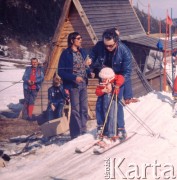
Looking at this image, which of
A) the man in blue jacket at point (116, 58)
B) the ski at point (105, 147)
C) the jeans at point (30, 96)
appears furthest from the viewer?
the jeans at point (30, 96)

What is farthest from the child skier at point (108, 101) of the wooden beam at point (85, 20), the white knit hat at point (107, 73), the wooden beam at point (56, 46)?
the wooden beam at point (56, 46)

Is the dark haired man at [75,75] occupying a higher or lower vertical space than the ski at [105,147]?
higher

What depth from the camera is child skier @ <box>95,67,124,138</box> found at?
6.38 meters

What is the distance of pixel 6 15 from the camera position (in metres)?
28.0

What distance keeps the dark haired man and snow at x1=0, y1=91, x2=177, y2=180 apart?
0.68m

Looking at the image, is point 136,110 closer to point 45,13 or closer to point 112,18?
point 112,18

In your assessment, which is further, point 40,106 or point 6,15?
point 6,15

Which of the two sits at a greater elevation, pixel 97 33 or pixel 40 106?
pixel 97 33

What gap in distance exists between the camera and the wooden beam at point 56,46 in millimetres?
12516

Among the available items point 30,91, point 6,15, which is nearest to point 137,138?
point 30,91

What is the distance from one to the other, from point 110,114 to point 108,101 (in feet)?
0.68

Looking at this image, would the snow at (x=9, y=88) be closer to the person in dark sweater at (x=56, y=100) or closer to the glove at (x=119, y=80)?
the person in dark sweater at (x=56, y=100)

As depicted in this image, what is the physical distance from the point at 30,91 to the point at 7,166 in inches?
216

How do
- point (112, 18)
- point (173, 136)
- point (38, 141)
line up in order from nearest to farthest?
point (173, 136) → point (38, 141) → point (112, 18)
